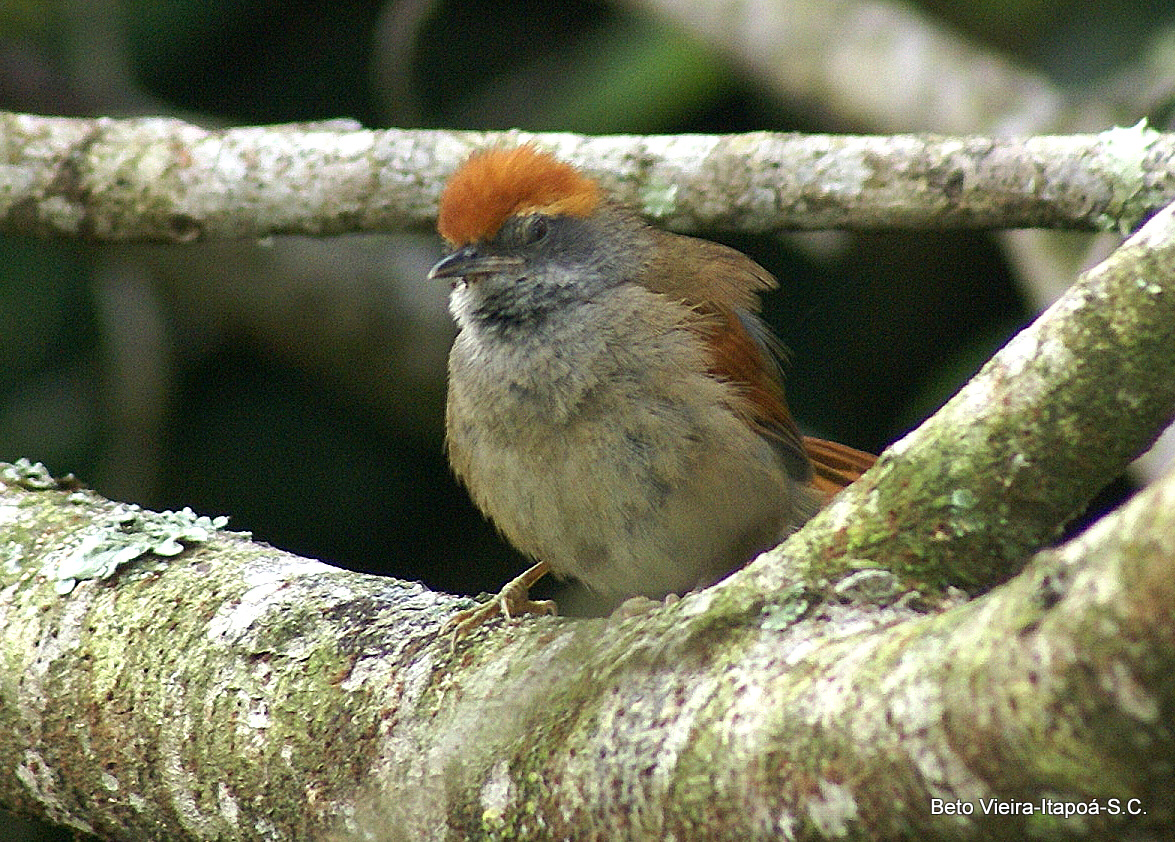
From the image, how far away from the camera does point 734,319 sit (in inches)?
147

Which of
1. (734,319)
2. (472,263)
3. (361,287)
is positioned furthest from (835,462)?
(361,287)

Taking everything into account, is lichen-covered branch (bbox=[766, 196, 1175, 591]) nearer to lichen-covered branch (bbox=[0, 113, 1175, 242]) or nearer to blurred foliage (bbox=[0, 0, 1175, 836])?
lichen-covered branch (bbox=[0, 113, 1175, 242])

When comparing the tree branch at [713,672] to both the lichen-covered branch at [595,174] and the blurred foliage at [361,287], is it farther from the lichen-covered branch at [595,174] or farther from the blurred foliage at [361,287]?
the blurred foliage at [361,287]

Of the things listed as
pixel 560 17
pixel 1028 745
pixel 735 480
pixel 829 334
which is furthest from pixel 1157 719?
pixel 560 17

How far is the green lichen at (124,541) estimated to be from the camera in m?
2.85

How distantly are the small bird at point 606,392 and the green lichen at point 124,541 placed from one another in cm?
76

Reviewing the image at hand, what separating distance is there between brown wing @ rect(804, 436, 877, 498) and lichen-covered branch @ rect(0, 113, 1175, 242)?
2.67 ft

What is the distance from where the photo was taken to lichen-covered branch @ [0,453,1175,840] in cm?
139

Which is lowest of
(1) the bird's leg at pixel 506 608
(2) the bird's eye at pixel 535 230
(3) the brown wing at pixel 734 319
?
(1) the bird's leg at pixel 506 608

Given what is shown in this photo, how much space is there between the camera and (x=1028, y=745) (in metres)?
1.41

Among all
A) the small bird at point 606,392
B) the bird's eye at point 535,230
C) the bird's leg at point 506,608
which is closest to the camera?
the bird's leg at point 506,608

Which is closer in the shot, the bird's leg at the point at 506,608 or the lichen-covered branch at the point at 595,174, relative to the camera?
the bird's leg at the point at 506,608

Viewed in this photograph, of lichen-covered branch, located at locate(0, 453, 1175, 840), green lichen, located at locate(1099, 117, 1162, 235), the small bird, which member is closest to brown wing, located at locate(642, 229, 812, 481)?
the small bird

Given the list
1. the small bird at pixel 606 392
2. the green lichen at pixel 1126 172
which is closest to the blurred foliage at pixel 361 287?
the small bird at pixel 606 392
